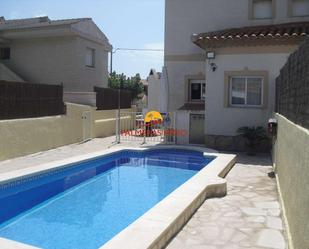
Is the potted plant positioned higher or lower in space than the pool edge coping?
higher

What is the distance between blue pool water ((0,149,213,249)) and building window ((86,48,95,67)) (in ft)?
42.0

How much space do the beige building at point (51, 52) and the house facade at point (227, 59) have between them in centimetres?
761

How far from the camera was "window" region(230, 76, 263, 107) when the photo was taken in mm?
16047

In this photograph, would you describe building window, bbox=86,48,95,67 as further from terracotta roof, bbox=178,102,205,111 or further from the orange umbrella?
terracotta roof, bbox=178,102,205,111

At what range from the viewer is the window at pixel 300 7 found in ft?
59.3

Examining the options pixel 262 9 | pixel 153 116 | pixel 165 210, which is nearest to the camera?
pixel 165 210

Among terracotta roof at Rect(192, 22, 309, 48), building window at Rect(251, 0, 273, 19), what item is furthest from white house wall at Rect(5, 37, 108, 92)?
building window at Rect(251, 0, 273, 19)

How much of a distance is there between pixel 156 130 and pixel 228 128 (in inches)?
305

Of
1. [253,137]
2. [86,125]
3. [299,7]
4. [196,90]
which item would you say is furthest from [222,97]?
[86,125]

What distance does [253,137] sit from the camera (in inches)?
597

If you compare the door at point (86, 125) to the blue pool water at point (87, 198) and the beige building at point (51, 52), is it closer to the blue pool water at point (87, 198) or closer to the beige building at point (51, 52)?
the blue pool water at point (87, 198)

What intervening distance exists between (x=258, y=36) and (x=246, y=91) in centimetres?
248

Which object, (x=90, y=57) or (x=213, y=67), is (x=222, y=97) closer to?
(x=213, y=67)

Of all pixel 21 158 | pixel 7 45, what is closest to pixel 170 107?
pixel 21 158
